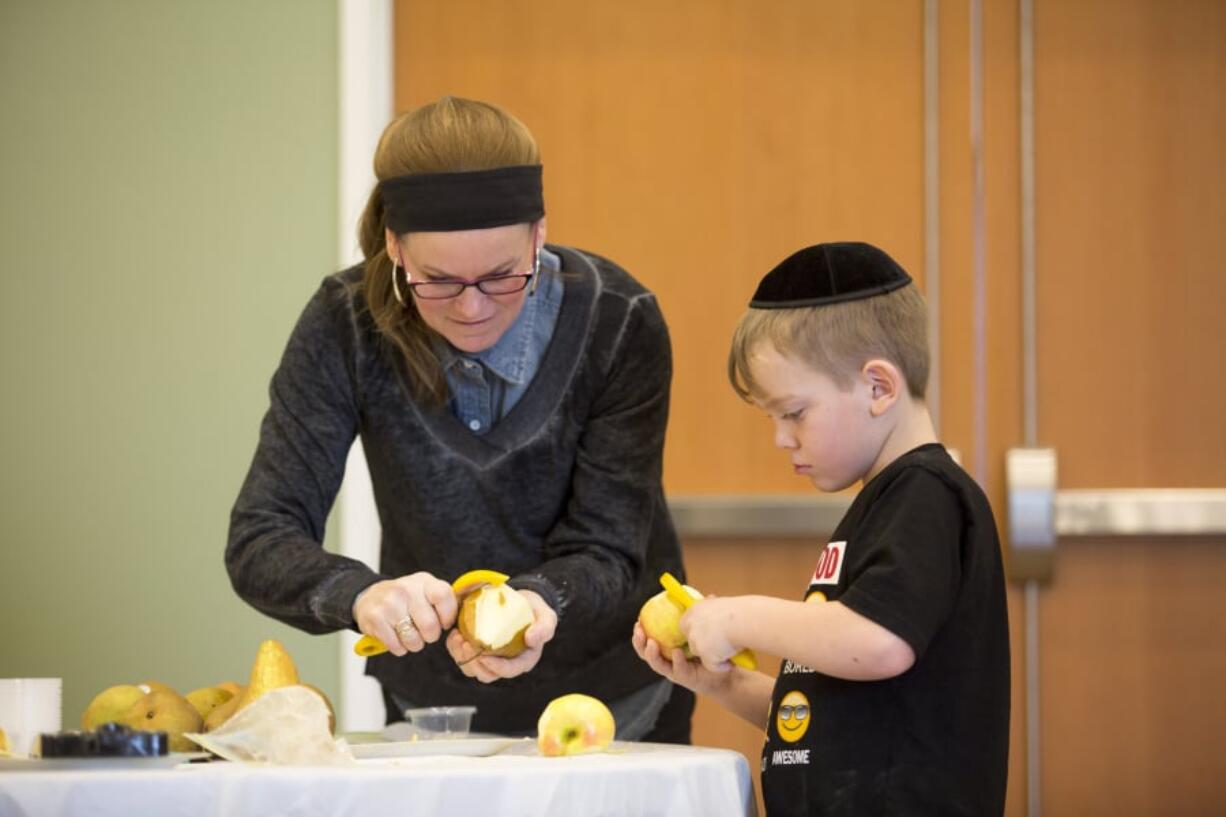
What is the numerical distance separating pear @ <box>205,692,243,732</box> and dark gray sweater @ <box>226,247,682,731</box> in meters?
0.35

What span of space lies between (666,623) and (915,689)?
290 millimetres

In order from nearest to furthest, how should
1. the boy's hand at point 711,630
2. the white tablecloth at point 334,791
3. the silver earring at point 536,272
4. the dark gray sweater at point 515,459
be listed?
the white tablecloth at point 334,791 < the boy's hand at point 711,630 < the silver earring at point 536,272 < the dark gray sweater at point 515,459

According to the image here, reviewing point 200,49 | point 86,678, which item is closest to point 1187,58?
point 200,49

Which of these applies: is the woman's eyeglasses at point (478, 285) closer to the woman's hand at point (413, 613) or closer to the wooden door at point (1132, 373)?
the woman's hand at point (413, 613)

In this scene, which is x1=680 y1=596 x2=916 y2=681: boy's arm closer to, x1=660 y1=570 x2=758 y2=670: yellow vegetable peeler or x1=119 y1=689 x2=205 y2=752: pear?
x1=660 y1=570 x2=758 y2=670: yellow vegetable peeler

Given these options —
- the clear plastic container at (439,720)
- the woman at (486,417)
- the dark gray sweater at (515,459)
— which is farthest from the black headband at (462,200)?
the clear plastic container at (439,720)

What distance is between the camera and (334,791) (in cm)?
144

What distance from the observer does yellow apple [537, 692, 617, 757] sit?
172 cm

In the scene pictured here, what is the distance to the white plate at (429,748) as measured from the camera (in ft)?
5.90

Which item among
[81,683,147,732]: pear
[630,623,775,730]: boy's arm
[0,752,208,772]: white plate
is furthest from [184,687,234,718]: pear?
[630,623,775,730]: boy's arm

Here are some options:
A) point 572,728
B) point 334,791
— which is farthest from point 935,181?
point 334,791

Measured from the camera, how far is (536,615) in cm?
186

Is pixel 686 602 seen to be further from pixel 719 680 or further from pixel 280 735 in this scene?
pixel 280 735

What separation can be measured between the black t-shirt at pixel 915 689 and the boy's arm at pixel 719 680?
0.13m
